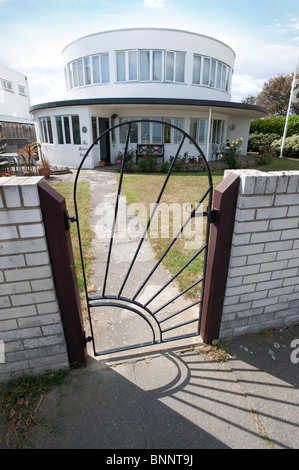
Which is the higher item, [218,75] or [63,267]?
[218,75]

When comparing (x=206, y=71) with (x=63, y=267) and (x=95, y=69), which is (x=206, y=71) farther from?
(x=63, y=267)

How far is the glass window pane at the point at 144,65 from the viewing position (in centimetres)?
1241

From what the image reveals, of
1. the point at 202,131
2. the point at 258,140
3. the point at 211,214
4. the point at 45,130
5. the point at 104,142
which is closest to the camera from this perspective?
the point at 211,214

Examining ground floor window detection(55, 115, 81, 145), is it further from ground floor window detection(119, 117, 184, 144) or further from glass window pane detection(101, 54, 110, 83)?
glass window pane detection(101, 54, 110, 83)

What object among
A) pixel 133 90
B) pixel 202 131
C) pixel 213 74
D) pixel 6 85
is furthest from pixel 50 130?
pixel 6 85

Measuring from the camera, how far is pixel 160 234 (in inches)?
179

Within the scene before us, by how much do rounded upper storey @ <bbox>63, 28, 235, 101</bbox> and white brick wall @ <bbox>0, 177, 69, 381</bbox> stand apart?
1327 cm

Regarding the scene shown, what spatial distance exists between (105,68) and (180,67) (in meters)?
3.83

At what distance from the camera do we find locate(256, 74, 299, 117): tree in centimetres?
2711

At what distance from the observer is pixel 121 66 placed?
12672 millimetres

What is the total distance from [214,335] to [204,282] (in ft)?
1.65

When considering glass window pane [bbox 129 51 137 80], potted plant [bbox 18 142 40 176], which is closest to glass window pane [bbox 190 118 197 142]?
glass window pane [bbox 129 51 137 80]

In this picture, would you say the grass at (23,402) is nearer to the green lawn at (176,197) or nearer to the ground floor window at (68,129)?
the green lawn at (176,197)

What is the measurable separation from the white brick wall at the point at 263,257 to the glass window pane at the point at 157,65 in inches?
521
